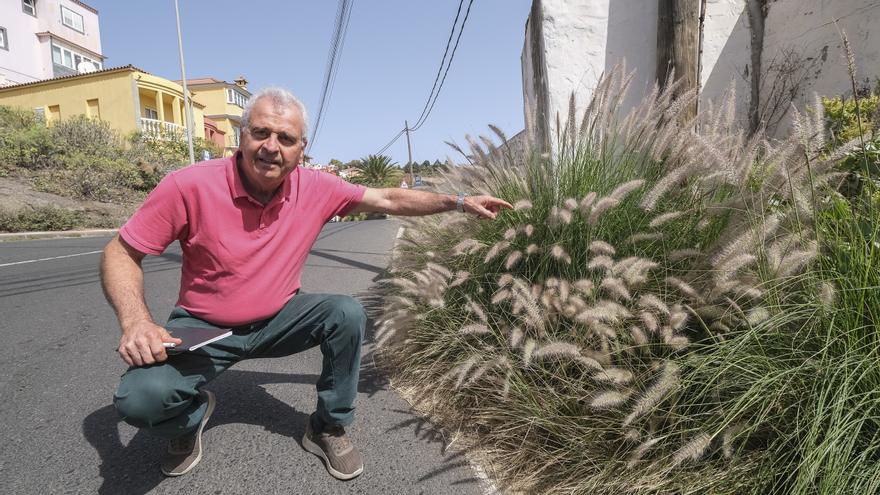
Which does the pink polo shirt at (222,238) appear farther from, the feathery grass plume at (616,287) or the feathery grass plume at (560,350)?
the feathery grass plume at (616,287)

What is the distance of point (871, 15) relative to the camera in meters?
5.34

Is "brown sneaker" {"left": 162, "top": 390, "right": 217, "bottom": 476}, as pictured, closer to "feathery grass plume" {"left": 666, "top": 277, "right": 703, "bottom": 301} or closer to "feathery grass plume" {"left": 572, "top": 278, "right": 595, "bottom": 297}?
"feathery grass plume" {"left": 572, "top": 278, "right": 595, "bottom": 297}

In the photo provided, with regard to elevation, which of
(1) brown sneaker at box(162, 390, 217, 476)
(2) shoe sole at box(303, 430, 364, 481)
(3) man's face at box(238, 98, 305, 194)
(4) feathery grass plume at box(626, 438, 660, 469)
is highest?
(3) man's face at box(238, 98, 305, 194)

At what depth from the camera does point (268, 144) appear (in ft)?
8.62

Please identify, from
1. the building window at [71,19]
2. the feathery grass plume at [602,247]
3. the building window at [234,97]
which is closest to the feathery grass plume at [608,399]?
the feathery grass plume at [602,247]

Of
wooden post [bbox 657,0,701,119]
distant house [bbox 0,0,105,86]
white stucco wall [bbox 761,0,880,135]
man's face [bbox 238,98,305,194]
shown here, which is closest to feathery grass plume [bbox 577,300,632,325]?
man's face [bbox 238,98,305,194]

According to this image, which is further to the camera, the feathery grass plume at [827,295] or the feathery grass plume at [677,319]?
the feathery grass plume at [677,319]

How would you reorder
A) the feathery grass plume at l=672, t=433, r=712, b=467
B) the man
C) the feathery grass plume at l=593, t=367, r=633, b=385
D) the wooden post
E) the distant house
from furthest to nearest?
1. the distant house
2. the wooden post
3. the man
4. the feathery grass plume at l=593, t=367, r=633, b=385
5. the feathery grass plume at l=672, t=433, r=712, b=467

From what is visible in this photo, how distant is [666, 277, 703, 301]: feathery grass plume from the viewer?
2.35 metres

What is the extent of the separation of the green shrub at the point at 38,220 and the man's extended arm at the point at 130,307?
18173mm

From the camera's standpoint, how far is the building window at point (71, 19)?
39.1 metres

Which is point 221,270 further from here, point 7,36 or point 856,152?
point 7,36

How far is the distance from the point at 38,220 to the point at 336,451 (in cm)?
1889

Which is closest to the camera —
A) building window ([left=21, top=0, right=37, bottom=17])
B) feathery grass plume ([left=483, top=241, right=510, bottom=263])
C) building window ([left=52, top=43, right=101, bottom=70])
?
feathery grass plume ([left=483, top=241, right=510, bottom=263])
